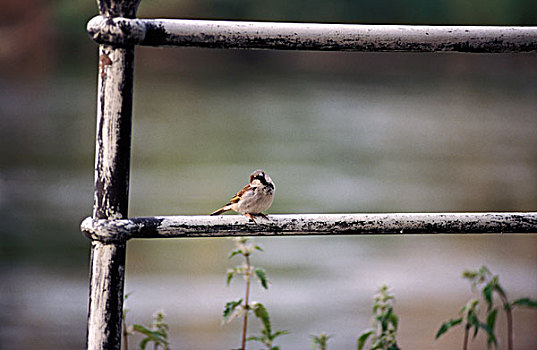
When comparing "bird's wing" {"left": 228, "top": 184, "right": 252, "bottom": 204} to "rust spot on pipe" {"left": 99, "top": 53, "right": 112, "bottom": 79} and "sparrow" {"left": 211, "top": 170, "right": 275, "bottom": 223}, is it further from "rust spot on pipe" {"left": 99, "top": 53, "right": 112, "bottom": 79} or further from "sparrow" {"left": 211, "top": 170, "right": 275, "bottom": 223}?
"rust spot on pipe" {"left": 99, "top": 53, "right": 112, "bottom": 79}

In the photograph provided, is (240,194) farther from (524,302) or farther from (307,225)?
(307,225)

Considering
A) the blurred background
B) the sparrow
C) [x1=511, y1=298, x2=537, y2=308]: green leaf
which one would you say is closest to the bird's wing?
the sparrow

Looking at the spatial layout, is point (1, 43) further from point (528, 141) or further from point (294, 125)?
point (528, 141)

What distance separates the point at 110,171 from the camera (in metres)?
0.86

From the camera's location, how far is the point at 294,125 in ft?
24.7

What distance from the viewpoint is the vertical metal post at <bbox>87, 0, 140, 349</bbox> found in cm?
87

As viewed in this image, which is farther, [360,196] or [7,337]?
[360,196]

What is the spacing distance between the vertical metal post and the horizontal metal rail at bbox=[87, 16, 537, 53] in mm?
21

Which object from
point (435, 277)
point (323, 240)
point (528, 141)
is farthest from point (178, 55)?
point (435, 277)

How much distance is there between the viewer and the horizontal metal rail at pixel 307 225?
2.87 feet

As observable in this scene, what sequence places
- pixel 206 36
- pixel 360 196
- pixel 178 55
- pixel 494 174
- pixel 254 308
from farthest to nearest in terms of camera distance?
pixel 178 55 < pixel 494 174 < pixel 360 196 < pixel 254 308 < pixel 206 36

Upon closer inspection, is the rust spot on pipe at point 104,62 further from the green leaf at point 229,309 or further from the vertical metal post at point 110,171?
the green leaf at point 229,309

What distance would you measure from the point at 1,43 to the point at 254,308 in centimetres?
881

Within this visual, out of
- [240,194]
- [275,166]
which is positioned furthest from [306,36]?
[275,166]
